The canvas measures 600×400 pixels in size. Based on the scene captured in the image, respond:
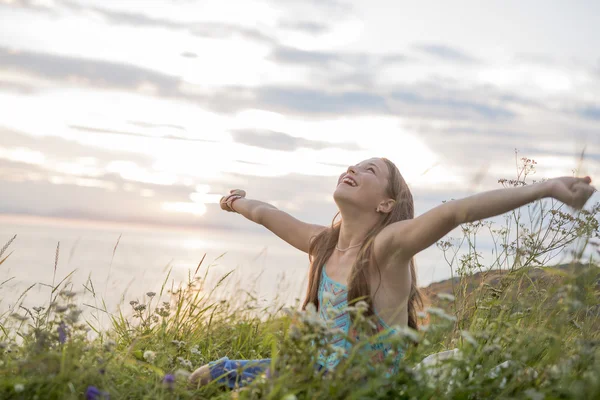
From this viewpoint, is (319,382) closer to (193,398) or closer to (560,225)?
(193,398)

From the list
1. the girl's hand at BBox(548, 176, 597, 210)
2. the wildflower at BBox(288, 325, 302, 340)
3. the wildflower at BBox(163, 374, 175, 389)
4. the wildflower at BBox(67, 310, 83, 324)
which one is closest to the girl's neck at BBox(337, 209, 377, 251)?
the girl's hand at BBox(548, 176, 597, 210)

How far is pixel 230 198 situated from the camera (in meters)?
5.48

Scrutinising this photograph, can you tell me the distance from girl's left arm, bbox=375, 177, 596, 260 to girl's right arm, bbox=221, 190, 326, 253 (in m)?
1.24

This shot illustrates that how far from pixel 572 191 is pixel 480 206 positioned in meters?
0.45

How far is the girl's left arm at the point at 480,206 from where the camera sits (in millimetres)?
3029

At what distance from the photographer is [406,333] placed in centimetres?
244

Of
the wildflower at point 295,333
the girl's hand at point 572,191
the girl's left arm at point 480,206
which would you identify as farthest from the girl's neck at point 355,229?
the wildflower at point 295,333

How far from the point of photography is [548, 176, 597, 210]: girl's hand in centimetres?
301

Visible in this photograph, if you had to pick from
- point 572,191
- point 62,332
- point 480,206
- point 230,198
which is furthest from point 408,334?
point 230,198

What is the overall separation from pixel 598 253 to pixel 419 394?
54.6 inches

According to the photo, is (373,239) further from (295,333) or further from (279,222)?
(295,333)

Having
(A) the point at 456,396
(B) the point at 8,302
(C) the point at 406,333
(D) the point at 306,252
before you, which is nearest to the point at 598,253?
(A) the point at 456,396

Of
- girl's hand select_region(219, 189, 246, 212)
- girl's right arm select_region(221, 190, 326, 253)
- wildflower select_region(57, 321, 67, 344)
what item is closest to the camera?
wildflower select_region(57, 321, 67, 344)

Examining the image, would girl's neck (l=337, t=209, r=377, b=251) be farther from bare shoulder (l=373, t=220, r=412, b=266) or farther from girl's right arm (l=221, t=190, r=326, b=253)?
girl's right arm (l=221, t=190, r=326, b=253)
